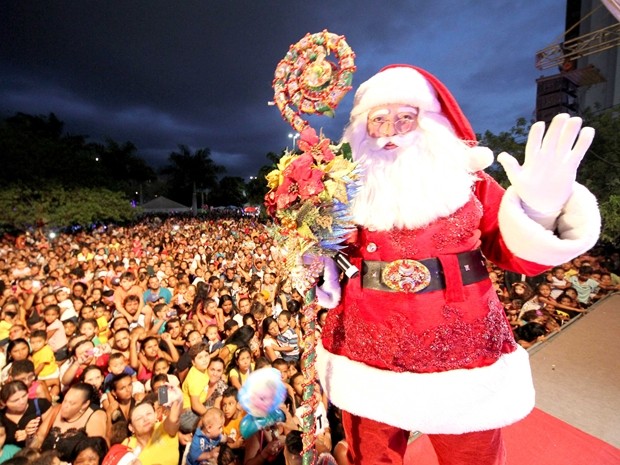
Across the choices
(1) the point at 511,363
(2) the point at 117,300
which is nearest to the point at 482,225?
(1) the point at 511,363

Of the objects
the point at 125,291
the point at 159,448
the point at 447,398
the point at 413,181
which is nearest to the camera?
the point at 447,398

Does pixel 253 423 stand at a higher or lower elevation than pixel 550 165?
lower

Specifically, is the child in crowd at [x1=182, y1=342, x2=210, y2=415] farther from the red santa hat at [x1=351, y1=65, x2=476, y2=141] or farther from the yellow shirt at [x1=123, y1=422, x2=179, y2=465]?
the red santa hat at [x1=351, y1=65, x2=476, y2=141]

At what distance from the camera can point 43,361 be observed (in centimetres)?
402

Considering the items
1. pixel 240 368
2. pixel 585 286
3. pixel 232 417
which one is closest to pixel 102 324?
pixel 240 368

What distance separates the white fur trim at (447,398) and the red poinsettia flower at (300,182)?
0.76 m

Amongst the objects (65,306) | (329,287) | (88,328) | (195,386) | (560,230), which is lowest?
(195,386)

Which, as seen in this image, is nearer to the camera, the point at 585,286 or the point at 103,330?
the point at 103,330

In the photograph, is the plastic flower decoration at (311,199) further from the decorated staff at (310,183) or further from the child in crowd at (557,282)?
the child in crowd at (557,282)

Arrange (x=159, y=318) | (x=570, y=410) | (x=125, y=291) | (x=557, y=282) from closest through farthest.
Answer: (x=570, y=410) → (x=159, y=318) → (x=125, y=291) → (x=557, y=282)

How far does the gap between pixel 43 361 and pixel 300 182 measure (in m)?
4.19

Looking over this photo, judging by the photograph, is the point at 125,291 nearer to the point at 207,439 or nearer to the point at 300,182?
the point at 207,439

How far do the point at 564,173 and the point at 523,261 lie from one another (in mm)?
392

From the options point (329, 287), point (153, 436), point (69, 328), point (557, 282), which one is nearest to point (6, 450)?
point (153, 436)
